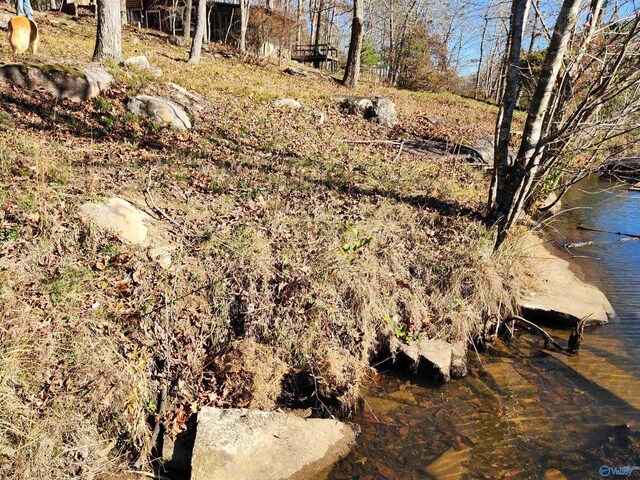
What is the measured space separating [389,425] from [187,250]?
3.05 meters

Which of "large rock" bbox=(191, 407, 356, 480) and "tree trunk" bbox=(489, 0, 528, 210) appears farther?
"tree trunk" bbox=(489, 0, 528, 210)

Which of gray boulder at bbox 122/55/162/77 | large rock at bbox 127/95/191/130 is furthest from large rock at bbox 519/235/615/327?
gray boulder at bbox 122/55/162/77

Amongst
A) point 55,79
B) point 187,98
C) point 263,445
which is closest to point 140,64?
point 187,98

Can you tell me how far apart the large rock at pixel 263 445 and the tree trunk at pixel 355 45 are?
1758 cm

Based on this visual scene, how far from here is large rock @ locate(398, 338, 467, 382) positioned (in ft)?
16.4

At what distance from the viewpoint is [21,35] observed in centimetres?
873

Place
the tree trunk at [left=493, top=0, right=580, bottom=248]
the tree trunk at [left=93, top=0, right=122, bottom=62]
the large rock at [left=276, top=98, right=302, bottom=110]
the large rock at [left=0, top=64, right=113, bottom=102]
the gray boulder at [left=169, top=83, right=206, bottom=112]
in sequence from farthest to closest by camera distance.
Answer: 1. the large rock at [left=276, top=98, right=302, bottom=110]
2. the tree trunk at [left=93, top=0, right=122, bottom=62]
3. the gray boulder at [left=169, top=83, right=206, bottom=112]
4. the large rock at [left=0, top=64, right=113, bottom=102]
5. the tree trunk at [left=493, top=0, right=580, bottom=248]

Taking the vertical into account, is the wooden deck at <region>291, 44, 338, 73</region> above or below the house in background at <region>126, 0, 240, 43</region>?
below

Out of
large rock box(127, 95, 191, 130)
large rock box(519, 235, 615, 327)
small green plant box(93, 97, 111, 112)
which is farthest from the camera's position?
large rock box(127, 95, 191, 130)

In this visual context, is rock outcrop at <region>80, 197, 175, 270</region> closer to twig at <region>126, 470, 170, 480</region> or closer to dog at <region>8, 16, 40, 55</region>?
twig at <region>126, 470, 170, 480</region>

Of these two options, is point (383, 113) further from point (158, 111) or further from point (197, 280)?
point (197, 280)

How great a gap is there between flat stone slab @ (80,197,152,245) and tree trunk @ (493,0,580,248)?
5.40 meters

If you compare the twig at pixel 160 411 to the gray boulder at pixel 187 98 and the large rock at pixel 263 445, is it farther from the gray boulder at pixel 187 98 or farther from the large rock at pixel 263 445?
Answer: the gray boulder at pixel 187 98

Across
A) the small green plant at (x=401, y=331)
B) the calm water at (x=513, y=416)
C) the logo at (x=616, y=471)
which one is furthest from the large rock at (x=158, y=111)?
the logo at (x=616, y=471)
